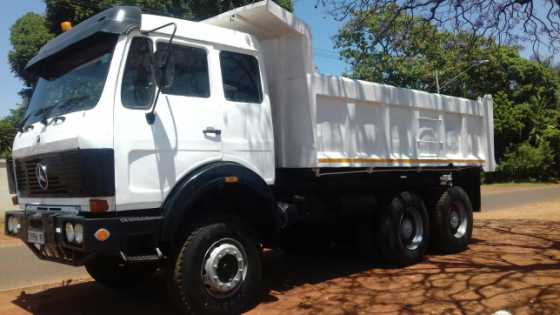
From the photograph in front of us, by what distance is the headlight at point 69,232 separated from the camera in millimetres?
4602

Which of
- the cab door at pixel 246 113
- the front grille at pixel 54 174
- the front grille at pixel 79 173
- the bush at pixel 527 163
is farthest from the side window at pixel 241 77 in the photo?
the bush at pixel 527 163

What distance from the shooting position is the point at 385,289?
20.7 feet

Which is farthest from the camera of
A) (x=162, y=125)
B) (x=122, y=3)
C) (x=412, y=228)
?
(x=122, y=3)

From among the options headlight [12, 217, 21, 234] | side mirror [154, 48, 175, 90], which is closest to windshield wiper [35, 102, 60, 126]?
headlight [12, 217, 21, 234]

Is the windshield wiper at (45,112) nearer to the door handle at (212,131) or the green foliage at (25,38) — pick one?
the door handle at (212,131)

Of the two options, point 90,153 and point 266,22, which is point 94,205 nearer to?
point 90,153

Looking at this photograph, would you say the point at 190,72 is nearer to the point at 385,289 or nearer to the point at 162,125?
the point at 162,125

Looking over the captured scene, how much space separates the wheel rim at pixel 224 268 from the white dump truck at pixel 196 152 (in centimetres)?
2

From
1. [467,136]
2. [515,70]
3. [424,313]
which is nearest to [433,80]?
[515,70]

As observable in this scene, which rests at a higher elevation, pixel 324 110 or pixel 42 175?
pixel 324 110

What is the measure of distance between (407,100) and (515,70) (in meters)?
30.2

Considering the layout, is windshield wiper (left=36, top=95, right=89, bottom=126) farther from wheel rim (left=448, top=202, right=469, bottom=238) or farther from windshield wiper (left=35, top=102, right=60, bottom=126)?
wheel rim (left=448, top=202, right=469, bottom=238)

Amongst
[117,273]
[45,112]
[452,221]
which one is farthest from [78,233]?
[452,221]

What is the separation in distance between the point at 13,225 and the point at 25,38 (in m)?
19.3
